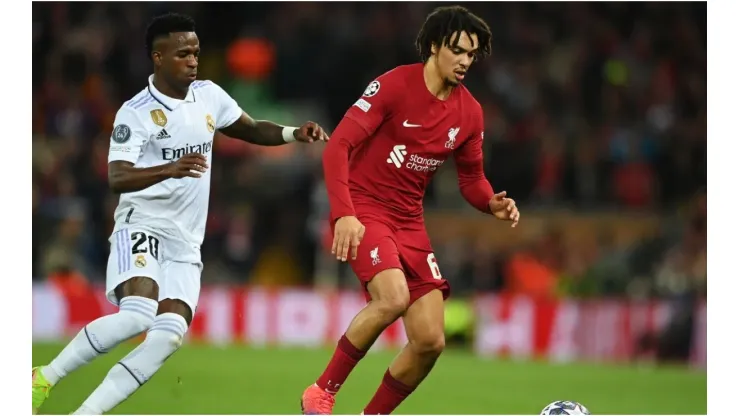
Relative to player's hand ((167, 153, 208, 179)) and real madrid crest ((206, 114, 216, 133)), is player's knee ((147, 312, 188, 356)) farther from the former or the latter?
real madrid crest ((206, 114, 216, 133))

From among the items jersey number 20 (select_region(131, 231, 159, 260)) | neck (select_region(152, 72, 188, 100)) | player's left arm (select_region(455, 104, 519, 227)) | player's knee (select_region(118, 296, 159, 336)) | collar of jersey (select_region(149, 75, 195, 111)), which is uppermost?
neck (select_region(152, 72, 188, 100))

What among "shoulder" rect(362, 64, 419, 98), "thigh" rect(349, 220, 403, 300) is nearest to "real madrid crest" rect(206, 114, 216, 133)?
"shoulder" rect(362, 64, 419, 98)

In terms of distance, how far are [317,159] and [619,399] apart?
348 inches

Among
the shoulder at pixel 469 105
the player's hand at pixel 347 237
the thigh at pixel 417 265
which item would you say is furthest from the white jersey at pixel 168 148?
the shoulder at pixel 469 105

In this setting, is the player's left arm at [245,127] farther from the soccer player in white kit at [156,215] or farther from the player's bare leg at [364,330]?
the player's bare leg at [364,330]

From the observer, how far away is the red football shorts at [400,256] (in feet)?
25.5

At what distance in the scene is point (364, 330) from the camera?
7.71 m

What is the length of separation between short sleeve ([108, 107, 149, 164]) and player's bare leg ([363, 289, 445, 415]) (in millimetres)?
1909

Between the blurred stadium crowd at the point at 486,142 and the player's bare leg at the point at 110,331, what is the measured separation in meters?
10.8

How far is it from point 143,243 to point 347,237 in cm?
135

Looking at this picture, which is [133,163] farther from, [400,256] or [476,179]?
[476,179]

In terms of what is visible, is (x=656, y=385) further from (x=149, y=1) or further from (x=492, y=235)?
(x=149, y=1)

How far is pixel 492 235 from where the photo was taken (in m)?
19.4

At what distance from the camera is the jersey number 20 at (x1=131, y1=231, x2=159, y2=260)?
7.76 meters
